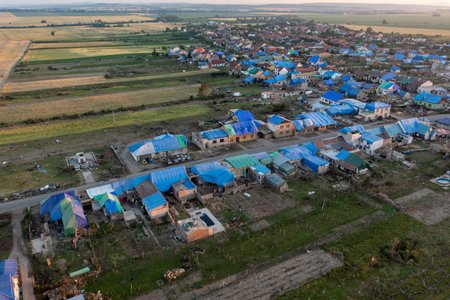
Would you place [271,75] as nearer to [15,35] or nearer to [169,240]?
[169,240]

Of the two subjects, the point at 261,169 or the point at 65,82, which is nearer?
the point at 261,169

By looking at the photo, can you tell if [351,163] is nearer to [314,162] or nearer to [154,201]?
[314,162]

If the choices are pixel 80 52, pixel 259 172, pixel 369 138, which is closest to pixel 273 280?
pixel 259 172

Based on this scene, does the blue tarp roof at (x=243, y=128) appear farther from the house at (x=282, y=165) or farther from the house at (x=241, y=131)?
the house at (x=282, y=165)

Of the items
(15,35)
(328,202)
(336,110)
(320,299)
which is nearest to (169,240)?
(320,299)

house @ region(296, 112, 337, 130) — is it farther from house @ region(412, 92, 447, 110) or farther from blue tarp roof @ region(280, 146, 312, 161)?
house @ region(412, 92, 447, 110)

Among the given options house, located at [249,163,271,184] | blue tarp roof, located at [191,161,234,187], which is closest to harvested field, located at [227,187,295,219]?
house, located at [249,163,271,184]

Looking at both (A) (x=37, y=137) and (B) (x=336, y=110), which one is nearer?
(A) (x=37, y=137)

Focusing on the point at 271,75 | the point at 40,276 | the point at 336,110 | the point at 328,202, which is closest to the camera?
the point at 40,276
